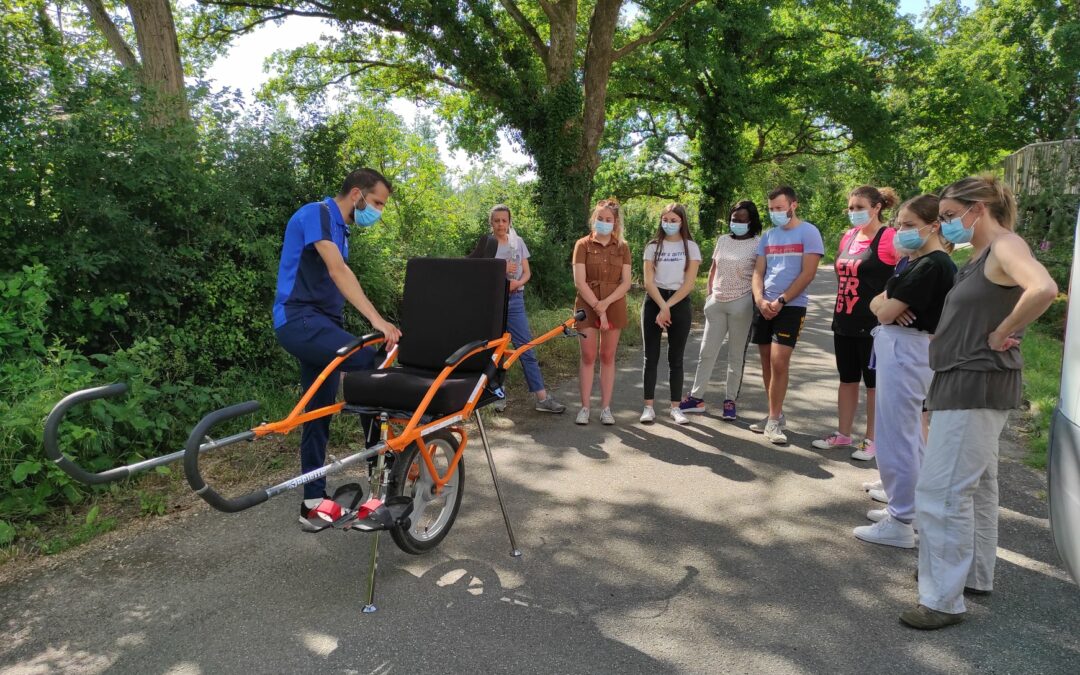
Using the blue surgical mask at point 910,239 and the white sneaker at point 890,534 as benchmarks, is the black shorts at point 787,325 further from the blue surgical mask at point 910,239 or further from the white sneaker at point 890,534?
the white sneaker at point 890,534

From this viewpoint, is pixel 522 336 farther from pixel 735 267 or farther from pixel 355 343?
pixel 355 343

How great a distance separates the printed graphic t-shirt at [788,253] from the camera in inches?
213

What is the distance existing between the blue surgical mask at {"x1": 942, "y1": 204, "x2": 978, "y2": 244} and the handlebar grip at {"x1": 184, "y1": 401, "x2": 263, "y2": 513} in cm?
307

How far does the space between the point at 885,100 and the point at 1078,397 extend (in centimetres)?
2408

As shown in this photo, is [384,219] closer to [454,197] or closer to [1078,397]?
[454,197]

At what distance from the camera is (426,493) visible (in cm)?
363

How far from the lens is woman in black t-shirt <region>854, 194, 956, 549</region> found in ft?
12.0

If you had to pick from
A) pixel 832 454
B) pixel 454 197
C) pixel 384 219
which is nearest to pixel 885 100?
pixel 454 197

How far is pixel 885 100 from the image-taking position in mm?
22781

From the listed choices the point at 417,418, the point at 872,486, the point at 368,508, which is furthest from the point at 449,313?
the point at 872,486

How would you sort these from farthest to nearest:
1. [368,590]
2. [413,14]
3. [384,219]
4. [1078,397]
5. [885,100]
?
[885,100] → [413,14] → [384,219] → [368,590] → [1078,397]

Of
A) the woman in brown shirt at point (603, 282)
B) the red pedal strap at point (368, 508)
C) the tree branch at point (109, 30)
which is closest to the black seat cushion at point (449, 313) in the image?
the red pedal strap at point (368, 508)

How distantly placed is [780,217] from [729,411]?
184 centimetres

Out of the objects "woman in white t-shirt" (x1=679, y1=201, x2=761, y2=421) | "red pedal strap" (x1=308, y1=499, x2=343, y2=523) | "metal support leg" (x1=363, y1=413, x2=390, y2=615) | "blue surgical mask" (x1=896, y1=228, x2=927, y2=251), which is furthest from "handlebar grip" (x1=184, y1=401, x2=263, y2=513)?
"woman in white t-shirt" (x1=679, y1=201, x2=761, y2=421)
